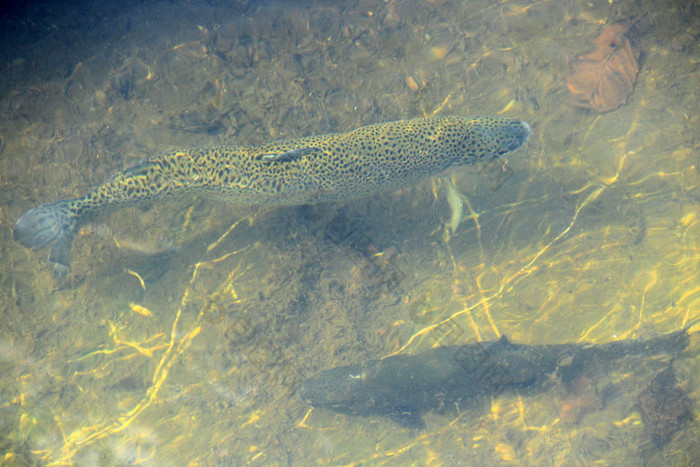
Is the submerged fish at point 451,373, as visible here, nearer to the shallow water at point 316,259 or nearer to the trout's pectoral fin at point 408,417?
the trout's pectoral fin at point 408,417

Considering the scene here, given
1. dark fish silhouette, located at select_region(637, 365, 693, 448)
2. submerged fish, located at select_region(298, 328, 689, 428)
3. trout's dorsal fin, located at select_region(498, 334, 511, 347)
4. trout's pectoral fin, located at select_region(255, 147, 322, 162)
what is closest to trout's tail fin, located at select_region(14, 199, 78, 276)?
trout's pectoral fin, located at select_region(255, 147, 322, 162)

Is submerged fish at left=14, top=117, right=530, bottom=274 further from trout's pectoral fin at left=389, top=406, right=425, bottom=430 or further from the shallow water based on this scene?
trout's pectoral fin at left=389, top=406, right=425, bottom=430

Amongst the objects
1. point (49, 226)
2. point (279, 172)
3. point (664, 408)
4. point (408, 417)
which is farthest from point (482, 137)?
point (49, 226)

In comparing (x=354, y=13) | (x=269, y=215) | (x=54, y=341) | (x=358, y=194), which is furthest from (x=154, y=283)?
(x=354, y=13)

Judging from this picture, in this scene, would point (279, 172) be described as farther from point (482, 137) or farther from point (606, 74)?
point (606, 74)

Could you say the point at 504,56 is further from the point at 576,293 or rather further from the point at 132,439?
the point at 132,439
